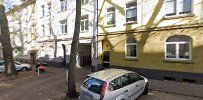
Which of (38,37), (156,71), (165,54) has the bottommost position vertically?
(156,71)

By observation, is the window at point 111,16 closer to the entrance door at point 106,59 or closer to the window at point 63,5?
the entrance door at point 106,59

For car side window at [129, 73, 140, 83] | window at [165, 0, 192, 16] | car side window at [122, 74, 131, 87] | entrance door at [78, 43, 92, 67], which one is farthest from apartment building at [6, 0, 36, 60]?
car side window at [122, 74, 131, 87]

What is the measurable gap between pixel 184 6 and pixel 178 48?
9.26 feet

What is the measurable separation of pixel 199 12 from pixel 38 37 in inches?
912

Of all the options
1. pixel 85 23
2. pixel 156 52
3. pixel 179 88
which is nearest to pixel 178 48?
pixel 156 52

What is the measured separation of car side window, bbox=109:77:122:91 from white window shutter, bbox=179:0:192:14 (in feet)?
25.1

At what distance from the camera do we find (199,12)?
1270 cm

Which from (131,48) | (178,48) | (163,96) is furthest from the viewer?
(131,48)

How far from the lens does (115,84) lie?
8.55m

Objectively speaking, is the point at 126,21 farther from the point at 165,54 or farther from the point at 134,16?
the point at 165,54

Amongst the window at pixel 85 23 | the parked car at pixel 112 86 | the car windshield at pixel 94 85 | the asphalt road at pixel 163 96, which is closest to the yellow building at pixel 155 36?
the window at pixel 85 23

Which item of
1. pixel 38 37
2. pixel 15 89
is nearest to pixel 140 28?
pixel 15 89

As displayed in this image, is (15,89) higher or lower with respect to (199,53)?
lower

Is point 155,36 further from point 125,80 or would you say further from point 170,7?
point 125,80
